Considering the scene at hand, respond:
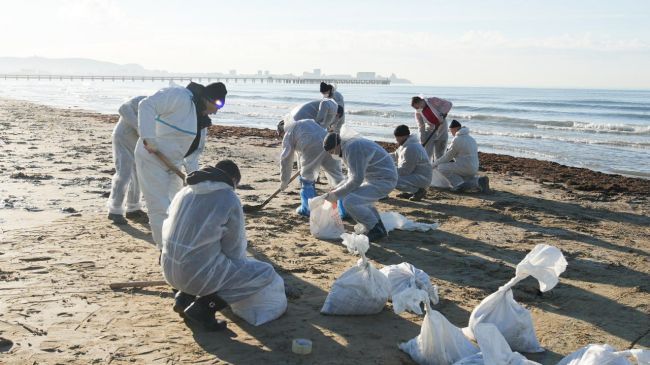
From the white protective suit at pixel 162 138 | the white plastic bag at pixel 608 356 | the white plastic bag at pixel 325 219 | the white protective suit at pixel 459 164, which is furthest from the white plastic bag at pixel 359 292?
the white protective suit at pixel 459 164

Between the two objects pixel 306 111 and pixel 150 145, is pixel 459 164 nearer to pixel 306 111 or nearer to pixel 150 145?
pixel 306 111

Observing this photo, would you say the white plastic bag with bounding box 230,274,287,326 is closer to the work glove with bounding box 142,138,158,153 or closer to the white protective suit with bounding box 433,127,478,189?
the work glove with bounding box 142,138,158,153

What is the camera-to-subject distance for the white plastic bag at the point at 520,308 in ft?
13.9

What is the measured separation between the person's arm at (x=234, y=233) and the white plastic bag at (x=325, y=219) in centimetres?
257

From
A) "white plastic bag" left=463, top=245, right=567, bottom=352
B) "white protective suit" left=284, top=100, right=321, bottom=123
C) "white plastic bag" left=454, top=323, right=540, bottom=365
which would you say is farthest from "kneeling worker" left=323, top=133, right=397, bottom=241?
"white plastic bag" left=454, top=323, right=540, bottom=365

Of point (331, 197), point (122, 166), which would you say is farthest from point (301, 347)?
point (122, 166)

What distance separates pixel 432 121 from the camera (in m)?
11.2

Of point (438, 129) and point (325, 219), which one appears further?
point (438, 129)

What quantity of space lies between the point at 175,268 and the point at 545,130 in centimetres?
2481

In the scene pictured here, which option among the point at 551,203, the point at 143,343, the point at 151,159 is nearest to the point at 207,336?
the point at 143,343

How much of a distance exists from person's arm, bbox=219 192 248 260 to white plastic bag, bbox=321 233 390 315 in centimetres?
77

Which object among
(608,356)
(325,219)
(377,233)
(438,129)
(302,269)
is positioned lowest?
(302,269)

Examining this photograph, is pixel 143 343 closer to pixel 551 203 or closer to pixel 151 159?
pixel 151 159

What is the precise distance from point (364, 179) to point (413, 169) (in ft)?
7.83
